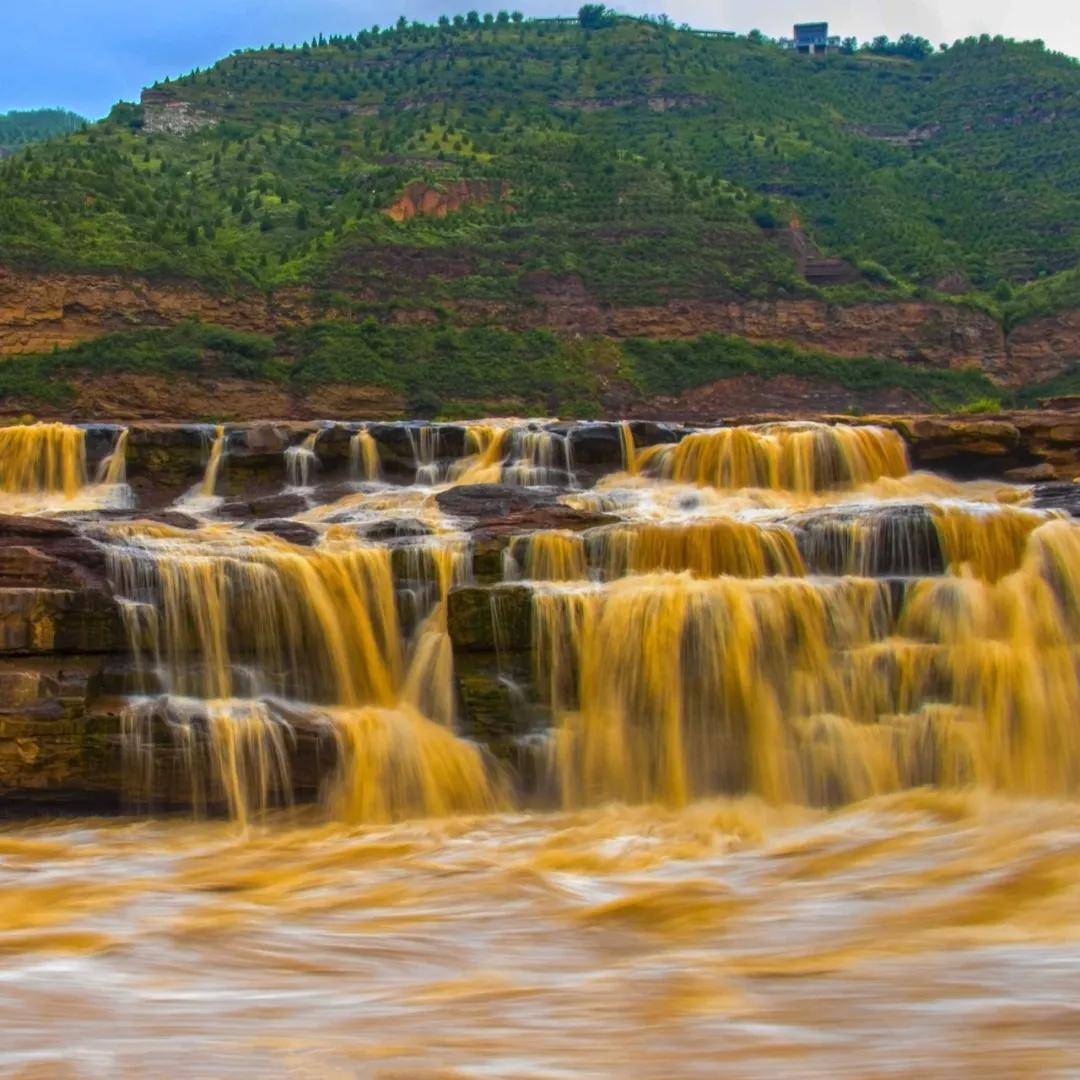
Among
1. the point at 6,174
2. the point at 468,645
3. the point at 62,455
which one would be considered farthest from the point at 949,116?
the point at 468,645

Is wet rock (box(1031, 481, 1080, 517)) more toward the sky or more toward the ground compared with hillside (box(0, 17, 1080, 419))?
more toward the ground

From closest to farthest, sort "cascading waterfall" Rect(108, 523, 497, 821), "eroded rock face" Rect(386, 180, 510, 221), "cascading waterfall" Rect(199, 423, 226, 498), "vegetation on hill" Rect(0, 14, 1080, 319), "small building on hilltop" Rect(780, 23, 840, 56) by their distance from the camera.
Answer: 1. "cascading waterfall" Rect(108, 523, 497, 821)
2. "cascading waterfall" Rect(199, 423, 226, 498)
3. "vegetation on hill" Rect(0, 14, 1080, 319)
4. "eroded rock face" Rect(386, 180, 510, 221)
5. "small building on hilltop" Rect(780, 23, 840, 56)

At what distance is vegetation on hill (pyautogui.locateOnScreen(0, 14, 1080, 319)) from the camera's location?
6819cm

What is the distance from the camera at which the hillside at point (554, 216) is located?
63.0 m

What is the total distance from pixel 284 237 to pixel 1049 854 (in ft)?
217

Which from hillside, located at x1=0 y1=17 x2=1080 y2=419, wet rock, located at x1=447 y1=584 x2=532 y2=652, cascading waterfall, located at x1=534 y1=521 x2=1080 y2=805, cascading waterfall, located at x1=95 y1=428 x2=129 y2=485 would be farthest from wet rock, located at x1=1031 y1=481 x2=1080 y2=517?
hillside, located at x1=0 y1=17 x2=1080 y2=419

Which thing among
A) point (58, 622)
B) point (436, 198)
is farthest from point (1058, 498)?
point (436, 198)

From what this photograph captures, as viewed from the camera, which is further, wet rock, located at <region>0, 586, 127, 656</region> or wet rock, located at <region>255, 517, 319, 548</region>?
wet rock, located at <region>255, 517, 319, 548</region>

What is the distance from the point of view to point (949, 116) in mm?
→ 116000

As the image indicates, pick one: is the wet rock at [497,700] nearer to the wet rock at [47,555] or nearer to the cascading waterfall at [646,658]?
the cascading waterfall at [646,658]

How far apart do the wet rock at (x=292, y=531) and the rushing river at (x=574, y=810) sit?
0.42ft

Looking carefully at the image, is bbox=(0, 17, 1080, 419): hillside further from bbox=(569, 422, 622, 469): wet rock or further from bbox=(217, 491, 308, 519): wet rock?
bbox=(217, 491, 308, 519): wet rock

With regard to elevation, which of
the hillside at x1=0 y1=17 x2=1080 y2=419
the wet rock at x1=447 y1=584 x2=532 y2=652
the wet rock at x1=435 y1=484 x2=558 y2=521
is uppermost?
the hillside at x1=0 y1=17 x2=1080 y2=419

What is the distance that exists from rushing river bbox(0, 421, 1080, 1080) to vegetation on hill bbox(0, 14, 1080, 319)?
4845 centimetres
